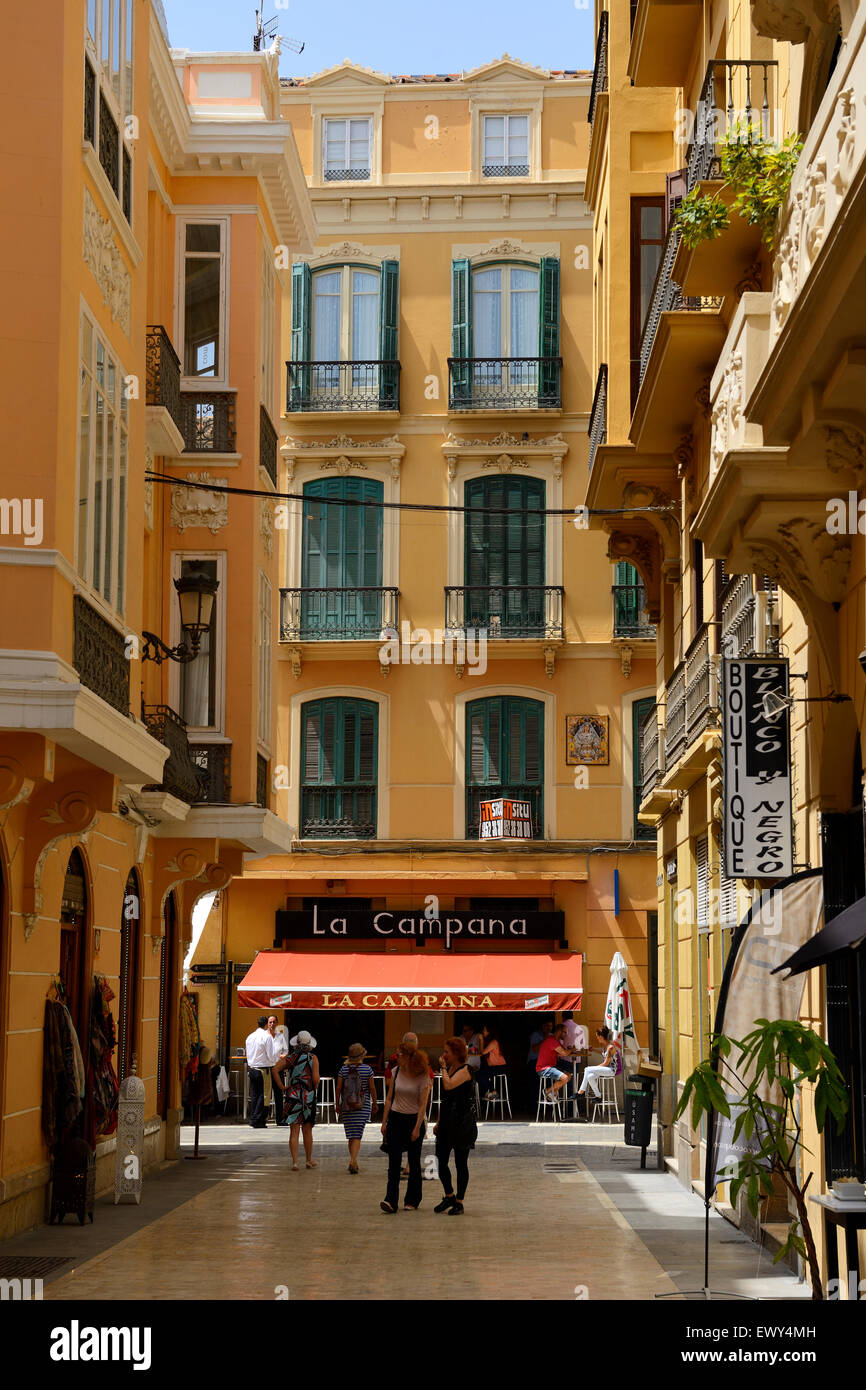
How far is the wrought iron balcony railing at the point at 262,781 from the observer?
903 inches

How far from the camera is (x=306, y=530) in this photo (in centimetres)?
3394

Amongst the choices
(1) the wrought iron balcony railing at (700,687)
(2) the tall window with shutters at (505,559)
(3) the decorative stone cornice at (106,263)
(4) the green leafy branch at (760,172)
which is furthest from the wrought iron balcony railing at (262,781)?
(4) the green leafy branch at (760,172)

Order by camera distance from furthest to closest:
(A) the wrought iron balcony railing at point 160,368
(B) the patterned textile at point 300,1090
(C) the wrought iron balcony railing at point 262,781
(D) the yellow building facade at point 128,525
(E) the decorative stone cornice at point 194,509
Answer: (C) the wrought iron balcony railing at point 262,781
(E) the decorative stone cornice at point 194,509
(B) the patterned textile at point 300,1090
(A) the wrought iron balcony railing at point 160,368
(D) the yellow building facade at point 128,525

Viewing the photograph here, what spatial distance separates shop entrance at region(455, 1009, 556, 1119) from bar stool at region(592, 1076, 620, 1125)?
1.88 metres

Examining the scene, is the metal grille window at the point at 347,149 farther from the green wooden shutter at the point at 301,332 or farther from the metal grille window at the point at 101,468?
the metal grille window at the point at 101,468

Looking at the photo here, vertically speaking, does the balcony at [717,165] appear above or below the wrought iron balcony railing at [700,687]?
above

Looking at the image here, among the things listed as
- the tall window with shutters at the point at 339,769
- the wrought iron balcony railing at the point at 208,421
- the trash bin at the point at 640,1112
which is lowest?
the trash bin at the point at 640,1112

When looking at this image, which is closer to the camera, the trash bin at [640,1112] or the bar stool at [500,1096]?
the trash bin at [640,1112]

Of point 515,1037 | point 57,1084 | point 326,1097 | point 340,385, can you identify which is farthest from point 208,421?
point 515,1037

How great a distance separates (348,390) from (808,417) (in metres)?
25.0

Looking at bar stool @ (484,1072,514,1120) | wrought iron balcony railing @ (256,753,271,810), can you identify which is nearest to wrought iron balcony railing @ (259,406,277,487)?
wrought iron balcony railing @ (256,753,271,810)

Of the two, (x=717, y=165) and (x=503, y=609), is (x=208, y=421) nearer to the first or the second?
(x=717, y=165)

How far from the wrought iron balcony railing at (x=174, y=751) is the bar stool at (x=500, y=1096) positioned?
37.7 feet
